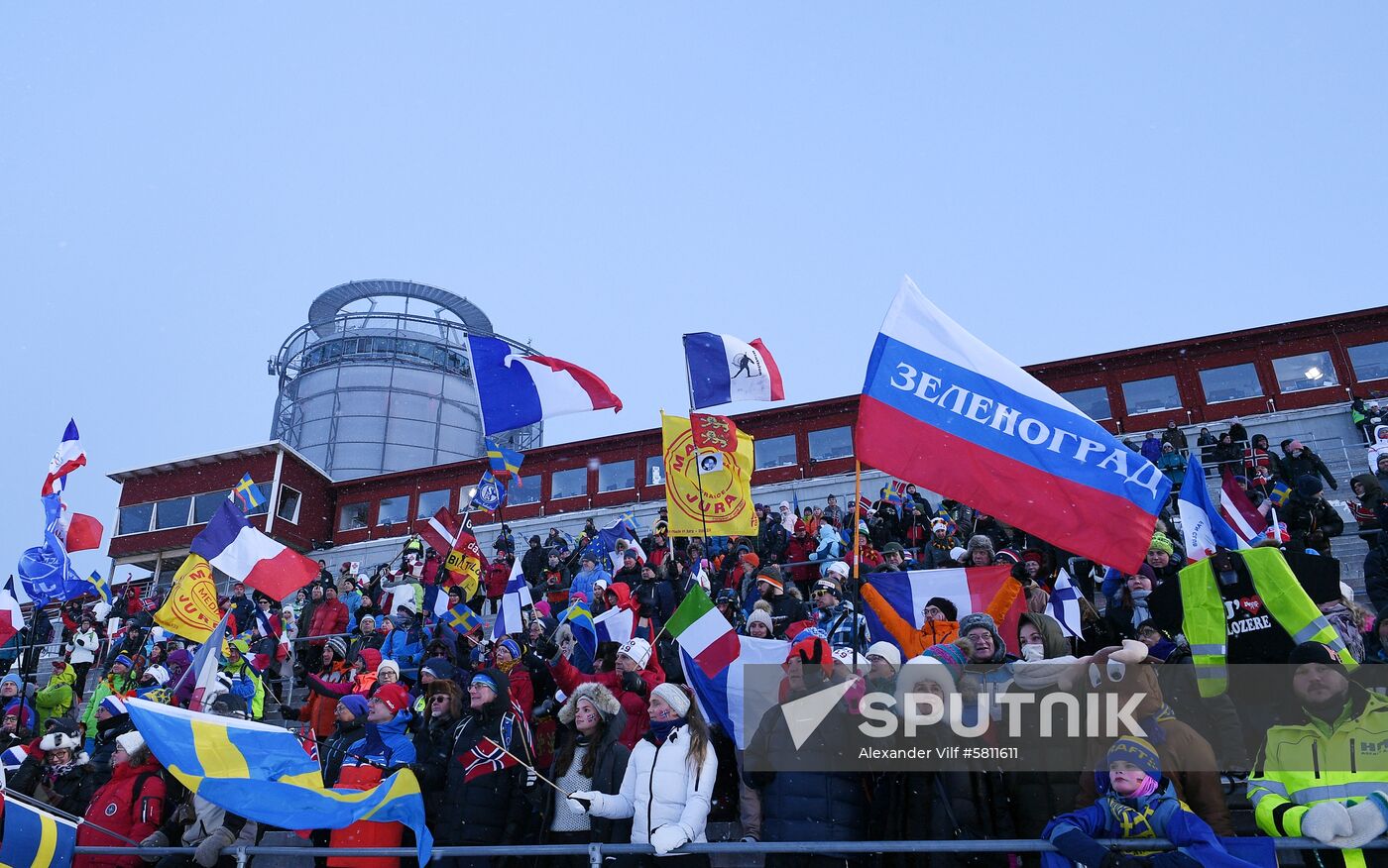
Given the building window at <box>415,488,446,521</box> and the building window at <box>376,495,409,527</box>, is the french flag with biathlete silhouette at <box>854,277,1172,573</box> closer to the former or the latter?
the building window at <box>415,488,446,521</box>

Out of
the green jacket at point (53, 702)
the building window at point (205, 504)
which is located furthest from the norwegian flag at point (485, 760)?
the building window at point (205, 504)

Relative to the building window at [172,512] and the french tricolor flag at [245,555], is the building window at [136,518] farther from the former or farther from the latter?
the french tricolor flag at [245,555]

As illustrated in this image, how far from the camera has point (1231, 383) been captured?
29781mm

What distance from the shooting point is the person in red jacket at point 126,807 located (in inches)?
317

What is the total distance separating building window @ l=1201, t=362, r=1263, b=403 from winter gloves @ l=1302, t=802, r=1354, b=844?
90.9 feet

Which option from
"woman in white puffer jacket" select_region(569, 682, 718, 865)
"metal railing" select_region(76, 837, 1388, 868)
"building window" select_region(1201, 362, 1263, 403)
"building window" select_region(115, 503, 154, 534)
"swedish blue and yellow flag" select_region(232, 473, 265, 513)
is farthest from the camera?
"building window" select_region(115, 503, 154, 534)

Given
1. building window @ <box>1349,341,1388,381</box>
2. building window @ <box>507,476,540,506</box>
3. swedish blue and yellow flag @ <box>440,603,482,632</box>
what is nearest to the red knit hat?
swedish blue and yellow flag @ <box>440,603,482,632</box>

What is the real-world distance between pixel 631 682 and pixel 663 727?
1349mm

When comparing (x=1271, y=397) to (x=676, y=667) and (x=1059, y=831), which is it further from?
(x=1059, y=831)

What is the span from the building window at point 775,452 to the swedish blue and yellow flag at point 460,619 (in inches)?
747

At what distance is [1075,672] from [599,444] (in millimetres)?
31065

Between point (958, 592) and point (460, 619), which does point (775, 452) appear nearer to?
point (460, 619)

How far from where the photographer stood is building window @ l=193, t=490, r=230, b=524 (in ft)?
120

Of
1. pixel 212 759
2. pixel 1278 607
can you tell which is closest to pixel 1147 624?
pixel 1278 607
